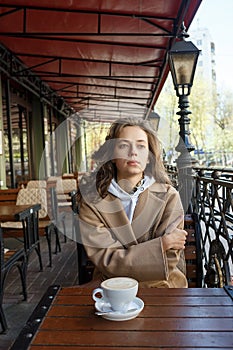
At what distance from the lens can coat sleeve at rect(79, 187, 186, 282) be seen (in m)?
1.43

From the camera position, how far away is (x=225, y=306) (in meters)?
1.17

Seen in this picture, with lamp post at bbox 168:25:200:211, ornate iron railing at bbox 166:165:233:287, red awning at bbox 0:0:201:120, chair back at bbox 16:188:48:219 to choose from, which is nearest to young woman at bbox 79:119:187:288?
ornate iron railing at bbox 166:165:233:287

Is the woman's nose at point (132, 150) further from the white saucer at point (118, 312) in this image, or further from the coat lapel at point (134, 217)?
the white saucer at point (118, 312)

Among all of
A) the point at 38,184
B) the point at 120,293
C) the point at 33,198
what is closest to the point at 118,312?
the point at 120,293

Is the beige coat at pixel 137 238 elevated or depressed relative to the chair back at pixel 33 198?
elevated

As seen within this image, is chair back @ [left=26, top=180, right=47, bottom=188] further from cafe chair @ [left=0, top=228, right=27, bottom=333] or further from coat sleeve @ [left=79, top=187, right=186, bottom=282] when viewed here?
coat sleeve @ [left=79, top=187, right=186, bottom=282]

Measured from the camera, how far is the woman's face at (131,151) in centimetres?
161

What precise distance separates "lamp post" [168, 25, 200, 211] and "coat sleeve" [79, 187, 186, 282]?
205 centimetres

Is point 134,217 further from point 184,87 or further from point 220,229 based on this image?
point 184,87

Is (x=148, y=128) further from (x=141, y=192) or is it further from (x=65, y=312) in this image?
(x=65, y=312)

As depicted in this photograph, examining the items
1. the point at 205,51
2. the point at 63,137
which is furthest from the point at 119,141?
the point at 205,51

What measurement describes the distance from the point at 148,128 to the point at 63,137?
1293 cm

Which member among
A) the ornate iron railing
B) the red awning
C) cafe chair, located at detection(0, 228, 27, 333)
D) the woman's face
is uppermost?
Result: the red awning

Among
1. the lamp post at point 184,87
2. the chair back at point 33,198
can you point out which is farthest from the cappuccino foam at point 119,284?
the chair back at point 33,198
